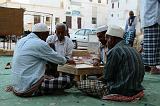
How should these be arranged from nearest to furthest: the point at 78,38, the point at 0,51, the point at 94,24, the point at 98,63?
the point at 98,63 → the point at 0,51 → the point at 78,38 → the point at 94,24

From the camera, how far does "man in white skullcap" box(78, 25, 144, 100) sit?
16.6ft

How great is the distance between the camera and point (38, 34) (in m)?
5.65

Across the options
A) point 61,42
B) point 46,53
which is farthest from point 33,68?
point 61,42

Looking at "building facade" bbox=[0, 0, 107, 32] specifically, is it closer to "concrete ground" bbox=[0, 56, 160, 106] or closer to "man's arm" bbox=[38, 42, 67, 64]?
"concrete ground" bbox=[0, 56, 160, 106]

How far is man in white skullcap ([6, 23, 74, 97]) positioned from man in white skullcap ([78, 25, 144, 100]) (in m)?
0.78

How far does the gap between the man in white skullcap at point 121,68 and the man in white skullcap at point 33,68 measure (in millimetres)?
776

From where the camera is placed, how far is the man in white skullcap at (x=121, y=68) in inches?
199

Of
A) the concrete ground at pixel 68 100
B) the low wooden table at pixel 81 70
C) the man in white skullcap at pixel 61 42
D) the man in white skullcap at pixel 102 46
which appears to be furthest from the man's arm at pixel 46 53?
the man in white skullcap at pixel 61 42

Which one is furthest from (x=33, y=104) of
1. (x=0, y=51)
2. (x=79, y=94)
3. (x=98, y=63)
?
(x=0, y=51)

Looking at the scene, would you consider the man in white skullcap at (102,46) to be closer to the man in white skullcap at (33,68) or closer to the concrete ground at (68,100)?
the concrete ground at (68,100)

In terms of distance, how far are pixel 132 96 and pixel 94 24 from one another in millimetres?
41010

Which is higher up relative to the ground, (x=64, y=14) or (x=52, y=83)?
(x=64, y=14)

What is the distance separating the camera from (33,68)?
5457 mm

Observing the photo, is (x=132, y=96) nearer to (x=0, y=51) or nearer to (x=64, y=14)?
(x=0, y=51)
